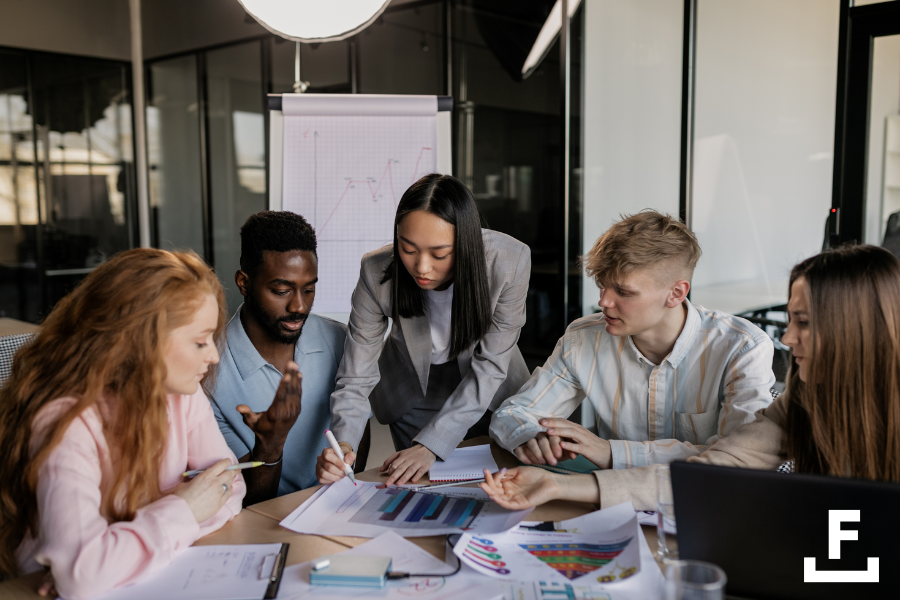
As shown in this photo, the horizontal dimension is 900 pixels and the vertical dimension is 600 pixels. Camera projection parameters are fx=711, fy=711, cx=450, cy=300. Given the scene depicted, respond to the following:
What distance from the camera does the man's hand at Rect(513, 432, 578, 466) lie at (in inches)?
62.6

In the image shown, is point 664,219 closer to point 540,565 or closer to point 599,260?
point 599,260

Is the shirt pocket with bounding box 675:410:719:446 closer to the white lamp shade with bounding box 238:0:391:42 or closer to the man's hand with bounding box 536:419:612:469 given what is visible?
the man's hand with bounding box 536:419:612:469

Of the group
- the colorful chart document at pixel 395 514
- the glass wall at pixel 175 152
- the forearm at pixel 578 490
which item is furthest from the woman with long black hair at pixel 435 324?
the glass wall at pixel 175 152

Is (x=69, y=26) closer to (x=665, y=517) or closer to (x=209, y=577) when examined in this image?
(x=209, y=577)

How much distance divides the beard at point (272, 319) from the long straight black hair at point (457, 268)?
265 mm

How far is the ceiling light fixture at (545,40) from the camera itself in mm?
3933

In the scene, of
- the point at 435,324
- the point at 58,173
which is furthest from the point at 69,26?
the point at 435,324

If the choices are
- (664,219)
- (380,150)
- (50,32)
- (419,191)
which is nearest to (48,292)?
(50,32)

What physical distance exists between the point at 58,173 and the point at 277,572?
17.7 feet

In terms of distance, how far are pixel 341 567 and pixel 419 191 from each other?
3.13 feet

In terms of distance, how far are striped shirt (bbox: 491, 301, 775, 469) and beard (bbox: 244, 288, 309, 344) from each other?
592 millimetres

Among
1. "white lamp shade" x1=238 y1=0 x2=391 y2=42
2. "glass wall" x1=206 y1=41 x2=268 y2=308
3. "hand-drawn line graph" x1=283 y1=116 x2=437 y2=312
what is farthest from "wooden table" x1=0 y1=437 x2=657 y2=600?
"glass wall" x1=206 y1=41 x2=268 y2=308

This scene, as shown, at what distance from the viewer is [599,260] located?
5.68ft

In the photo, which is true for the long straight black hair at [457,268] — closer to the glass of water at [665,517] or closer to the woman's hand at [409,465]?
the woman's hand at [409,465]
